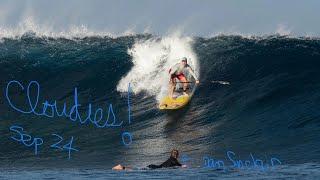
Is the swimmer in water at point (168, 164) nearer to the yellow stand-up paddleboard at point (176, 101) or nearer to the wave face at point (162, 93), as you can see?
the wave face at point (162, 93)

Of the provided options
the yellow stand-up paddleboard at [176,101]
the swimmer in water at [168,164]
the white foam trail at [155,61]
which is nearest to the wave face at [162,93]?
the white foam trail at [155,61]

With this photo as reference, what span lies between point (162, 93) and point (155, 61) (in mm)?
2545

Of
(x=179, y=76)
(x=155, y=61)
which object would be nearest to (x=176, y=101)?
(x=179, y=76)

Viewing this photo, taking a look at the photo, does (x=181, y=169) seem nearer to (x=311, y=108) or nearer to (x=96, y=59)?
(x=311, y=108)

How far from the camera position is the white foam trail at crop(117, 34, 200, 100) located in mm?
21562

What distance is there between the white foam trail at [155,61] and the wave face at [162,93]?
0.11ft

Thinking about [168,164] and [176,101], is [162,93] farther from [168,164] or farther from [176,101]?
[168,164]

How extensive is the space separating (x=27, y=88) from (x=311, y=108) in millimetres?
8207

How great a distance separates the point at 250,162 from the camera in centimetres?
1598

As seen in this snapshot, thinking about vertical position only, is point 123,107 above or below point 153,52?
below

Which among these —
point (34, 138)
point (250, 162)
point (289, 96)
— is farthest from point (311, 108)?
point (34, 138)

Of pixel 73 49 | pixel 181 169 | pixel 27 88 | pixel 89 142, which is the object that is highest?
pixel 73 49

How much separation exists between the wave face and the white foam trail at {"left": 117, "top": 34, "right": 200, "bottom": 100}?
0.03m

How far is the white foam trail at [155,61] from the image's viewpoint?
21562 millimetres
